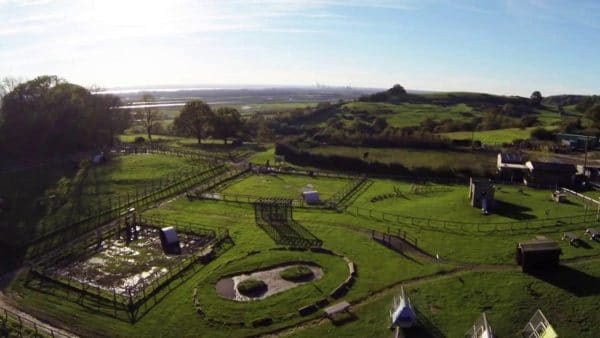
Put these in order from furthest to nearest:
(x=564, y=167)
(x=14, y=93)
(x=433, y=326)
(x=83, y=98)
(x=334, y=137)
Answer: (x=334, y=137), (x=83, y=98), (x=14, y=93), (x=564, y=167), (x=433, y=326)

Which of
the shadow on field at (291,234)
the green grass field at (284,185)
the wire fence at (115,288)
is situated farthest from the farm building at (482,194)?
the wire fence at (115,288)

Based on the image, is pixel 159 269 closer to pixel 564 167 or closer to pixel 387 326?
pixel 387 326

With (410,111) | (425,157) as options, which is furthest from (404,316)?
(410,111)

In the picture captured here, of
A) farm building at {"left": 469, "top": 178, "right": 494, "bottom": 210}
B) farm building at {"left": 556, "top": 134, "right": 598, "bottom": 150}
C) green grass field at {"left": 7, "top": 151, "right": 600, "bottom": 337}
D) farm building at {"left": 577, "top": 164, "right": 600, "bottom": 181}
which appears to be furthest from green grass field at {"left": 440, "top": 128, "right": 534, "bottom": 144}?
farm building at {"left": 469, "top": 178, "right": 494, "bottom": 210}

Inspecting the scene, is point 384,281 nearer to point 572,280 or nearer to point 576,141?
point 572,280

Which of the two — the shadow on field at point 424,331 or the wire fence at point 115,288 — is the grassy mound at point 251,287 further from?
the shadow on field at point 424,331

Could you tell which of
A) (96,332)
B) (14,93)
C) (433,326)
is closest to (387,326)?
(433,326)
